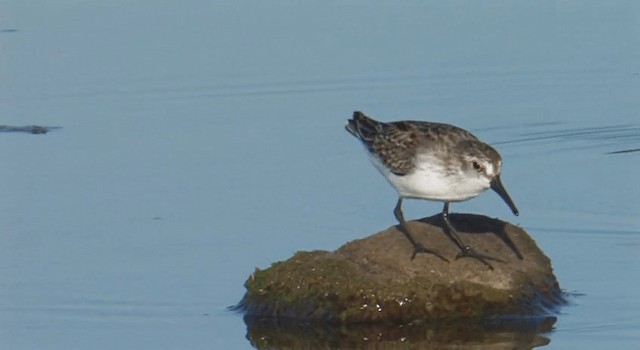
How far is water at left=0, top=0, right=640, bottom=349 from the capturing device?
35.2 ft

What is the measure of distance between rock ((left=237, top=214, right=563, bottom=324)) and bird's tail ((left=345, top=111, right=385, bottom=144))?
815mm

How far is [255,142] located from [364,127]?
111 inches

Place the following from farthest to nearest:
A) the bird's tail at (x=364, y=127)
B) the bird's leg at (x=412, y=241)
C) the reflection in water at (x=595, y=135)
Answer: the reflection in water at (x=595, y=135)
the bird's tail at (x=364, y=127)
the bird's leg at (x=412, y=241)

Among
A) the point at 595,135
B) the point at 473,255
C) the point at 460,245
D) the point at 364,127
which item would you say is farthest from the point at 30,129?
the point at 473,255

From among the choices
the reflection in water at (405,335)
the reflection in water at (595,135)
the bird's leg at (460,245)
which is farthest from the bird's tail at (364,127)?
the reflection in water at (595,135)

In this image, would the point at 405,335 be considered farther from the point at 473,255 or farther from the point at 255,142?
the point at 255,142

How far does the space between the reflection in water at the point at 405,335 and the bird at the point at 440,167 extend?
1.47ft

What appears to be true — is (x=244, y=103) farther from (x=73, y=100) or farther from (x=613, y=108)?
(x=613, y=108)

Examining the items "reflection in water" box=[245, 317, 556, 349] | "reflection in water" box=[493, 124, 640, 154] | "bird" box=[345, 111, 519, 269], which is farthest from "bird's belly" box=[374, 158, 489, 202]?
"reflection in water" box=[493, 124, 640, 154]

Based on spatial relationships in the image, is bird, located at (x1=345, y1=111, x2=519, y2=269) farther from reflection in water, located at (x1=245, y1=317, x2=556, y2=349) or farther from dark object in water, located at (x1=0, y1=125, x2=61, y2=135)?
dark object in water, located at (x1=0, y1=125, x2=61, y2=135)

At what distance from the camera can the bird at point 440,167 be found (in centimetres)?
1023

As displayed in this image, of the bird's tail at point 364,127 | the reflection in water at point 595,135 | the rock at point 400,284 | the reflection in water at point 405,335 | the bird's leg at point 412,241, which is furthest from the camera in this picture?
the reflection in water at point 595,135

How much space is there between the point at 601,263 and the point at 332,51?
597 centimetres

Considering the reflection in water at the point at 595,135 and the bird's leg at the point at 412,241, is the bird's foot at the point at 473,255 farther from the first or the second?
the reflection in water at the point at 595,135
